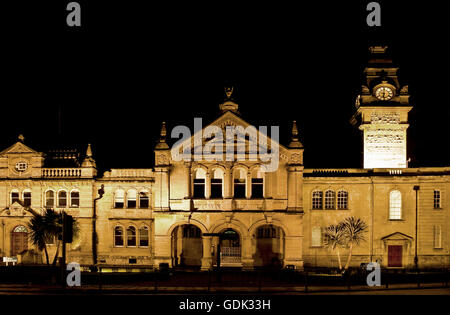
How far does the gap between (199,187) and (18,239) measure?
17457 mm

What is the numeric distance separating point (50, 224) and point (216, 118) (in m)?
15.9

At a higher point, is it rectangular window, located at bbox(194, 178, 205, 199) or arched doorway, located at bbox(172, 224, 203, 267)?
rectangular window, located at bbox(194, 178, 205, 199)

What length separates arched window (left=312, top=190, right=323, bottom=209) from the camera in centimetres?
4994

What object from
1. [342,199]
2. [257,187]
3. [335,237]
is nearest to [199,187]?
[257,187]

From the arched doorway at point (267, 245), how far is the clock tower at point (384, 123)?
33.7 ft

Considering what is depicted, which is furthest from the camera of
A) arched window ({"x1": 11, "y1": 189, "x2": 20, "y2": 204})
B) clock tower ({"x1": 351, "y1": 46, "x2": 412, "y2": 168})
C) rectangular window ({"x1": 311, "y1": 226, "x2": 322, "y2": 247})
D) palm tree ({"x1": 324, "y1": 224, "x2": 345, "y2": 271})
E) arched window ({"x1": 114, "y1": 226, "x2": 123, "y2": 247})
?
arched window ({"x1": 11, "y1": 189, "x2": 20, "y2": 204})

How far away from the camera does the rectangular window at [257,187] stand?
47.8 metres

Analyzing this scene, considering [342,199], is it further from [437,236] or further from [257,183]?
[437,236]

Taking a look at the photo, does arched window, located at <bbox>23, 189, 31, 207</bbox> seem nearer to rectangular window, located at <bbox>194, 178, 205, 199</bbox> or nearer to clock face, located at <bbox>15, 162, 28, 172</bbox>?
clock face, located at <bbox>15, 162, 28, 172</bbox>

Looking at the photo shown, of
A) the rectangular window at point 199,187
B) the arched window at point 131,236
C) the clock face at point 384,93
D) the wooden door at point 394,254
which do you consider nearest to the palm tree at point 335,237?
the wooden door at point 394,254

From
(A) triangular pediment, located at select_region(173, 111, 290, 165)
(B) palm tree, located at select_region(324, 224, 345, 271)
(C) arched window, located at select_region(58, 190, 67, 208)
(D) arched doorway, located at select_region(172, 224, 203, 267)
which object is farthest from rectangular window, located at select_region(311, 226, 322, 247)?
(C) arched window, located at select_region(58, 190, 67, 208)

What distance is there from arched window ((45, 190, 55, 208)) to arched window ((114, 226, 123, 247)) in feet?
20.4
